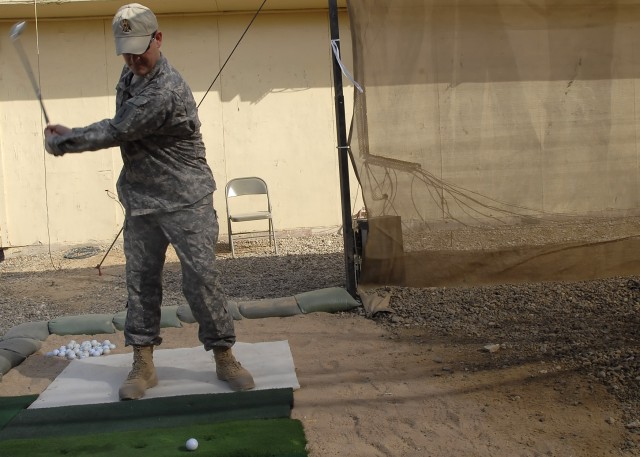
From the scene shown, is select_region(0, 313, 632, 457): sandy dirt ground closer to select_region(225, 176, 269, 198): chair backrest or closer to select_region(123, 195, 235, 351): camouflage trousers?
select_region(123, 195, 235, 351): camouflage trousers

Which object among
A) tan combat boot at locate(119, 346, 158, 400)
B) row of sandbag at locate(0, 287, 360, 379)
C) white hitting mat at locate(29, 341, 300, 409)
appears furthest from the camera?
row of sandbag at locate(0, 287, 360, 379)

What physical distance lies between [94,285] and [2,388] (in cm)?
314

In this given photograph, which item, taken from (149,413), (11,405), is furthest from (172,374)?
(11,405)

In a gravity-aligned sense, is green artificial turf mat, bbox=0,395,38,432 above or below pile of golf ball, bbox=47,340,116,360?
below

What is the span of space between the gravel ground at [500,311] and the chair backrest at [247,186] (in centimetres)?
146

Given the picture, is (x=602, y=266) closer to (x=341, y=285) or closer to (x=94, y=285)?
(x=341, y=285)

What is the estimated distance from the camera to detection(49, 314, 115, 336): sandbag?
5.42 m

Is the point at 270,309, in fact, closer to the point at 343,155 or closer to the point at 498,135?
the point at 343,155

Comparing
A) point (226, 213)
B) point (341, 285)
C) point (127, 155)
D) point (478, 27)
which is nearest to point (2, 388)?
point (127, 155)

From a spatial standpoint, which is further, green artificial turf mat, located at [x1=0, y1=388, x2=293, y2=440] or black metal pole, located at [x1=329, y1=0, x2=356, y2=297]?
black metal pole, located at [x1=329, y1=0, x2=356, y2=297]

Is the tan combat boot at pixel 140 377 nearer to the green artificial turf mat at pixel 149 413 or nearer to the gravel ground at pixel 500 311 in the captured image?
the green artificial turf mat at pixel 149 413

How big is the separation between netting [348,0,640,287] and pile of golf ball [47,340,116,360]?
187 centimetres

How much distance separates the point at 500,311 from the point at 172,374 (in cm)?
216

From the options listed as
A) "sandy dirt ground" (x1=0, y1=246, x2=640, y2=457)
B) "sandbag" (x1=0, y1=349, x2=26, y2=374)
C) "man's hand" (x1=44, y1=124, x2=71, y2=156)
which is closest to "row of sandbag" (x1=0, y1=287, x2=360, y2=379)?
"sandy dirt ground" (x1=0, y1=246, x2=640, y2=457)
